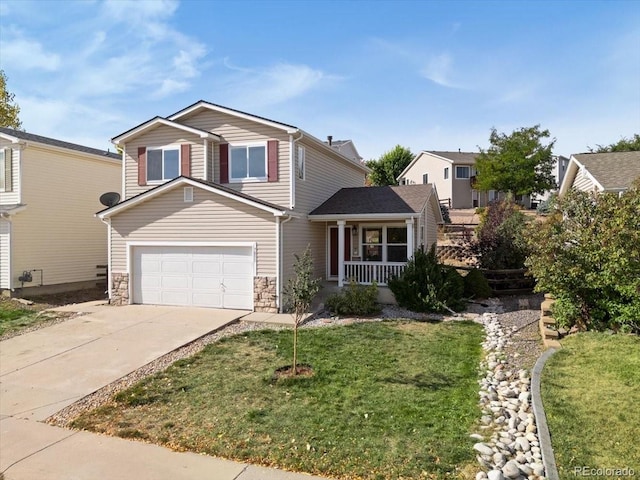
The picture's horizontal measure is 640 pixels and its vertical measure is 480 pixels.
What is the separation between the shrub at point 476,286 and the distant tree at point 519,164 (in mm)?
22251

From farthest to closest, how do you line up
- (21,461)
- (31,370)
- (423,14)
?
(423,14) < (31,370) < (21,461)

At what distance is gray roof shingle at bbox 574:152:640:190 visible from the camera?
15938mm

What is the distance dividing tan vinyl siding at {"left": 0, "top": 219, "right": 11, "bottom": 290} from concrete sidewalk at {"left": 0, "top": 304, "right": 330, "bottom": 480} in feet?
14.0

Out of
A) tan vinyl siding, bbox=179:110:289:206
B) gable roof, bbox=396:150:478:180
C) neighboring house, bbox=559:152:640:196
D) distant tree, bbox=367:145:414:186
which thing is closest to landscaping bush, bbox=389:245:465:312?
tan vinyl siding, bbox=179:110:289:206

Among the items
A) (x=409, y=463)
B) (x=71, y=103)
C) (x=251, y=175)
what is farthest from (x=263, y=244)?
(x=71, y=103)

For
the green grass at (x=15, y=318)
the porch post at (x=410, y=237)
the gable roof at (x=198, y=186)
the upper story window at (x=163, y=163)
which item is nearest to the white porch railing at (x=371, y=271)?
the porch post at (x=410, y=237)

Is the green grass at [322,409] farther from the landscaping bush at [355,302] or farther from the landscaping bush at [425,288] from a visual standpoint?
the landscaping bush at [425,288]

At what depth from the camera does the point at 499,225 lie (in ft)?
58.5

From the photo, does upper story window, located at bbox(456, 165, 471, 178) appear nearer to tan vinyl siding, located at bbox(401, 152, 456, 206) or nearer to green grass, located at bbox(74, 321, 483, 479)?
tan vinyl siding, located at bbox(401, 152, 456, 206)

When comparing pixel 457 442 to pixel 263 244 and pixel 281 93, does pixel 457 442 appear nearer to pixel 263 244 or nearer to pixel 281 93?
pixel 263 244

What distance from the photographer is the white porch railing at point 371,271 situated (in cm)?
1448

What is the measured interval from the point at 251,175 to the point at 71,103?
32.3 ft

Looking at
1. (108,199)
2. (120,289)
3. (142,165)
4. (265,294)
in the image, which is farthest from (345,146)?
Result: (120,289)

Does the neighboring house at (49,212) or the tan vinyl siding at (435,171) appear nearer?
the neighboring house at (49,212)
